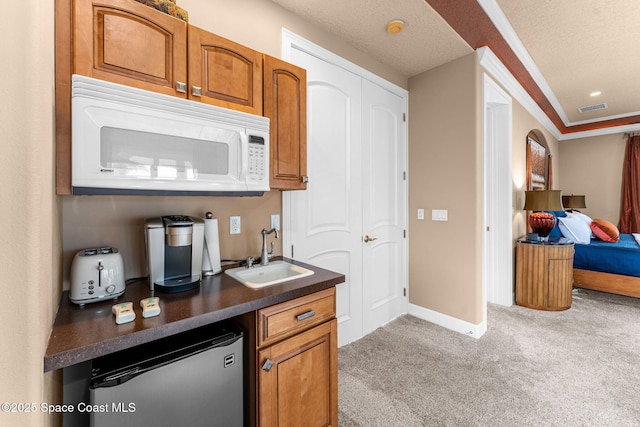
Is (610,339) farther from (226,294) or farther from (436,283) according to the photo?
(226,294)

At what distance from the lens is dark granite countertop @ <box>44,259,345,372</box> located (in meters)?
0.83

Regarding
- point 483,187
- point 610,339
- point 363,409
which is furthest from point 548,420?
point 483,187

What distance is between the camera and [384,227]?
2.83 meters

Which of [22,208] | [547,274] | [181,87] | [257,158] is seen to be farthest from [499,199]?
[22,208]

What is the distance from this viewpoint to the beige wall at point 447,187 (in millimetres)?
2584

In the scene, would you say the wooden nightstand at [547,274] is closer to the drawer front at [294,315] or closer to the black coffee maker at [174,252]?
the drawer front at [294,315]

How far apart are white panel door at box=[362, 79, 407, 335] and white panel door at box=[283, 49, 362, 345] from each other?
105 millimetres

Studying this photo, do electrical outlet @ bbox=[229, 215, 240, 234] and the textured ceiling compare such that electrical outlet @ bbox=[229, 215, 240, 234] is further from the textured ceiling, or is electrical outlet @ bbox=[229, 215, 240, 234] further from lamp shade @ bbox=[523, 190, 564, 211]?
lamp shade @ bbox=[523, 190, 564, 211]

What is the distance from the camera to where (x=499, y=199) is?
335 centimetres

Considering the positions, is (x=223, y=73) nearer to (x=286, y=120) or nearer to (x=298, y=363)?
(x=286, y=120)

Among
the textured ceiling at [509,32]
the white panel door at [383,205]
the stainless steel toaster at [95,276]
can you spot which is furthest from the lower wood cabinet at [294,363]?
the textured ceiling at [509,32]

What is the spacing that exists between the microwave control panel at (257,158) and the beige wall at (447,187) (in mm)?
1968

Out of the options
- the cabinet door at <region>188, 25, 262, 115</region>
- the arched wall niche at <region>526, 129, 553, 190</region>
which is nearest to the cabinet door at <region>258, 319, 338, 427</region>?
the cabinet door at <region>188, 25, 262, 115</region>

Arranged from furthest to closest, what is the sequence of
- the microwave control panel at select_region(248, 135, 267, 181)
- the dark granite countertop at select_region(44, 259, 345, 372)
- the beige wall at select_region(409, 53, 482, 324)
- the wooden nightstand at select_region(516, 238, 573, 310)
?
the wooden nightstand at select_region(516, 238, 573, 310)
the beige wall at select_region(409, 53, 482, 324)
the microwave control panel at select_region(248, 135, 267, 181)
the dark granite countertop at select_region(44, 259, 345, 372)
